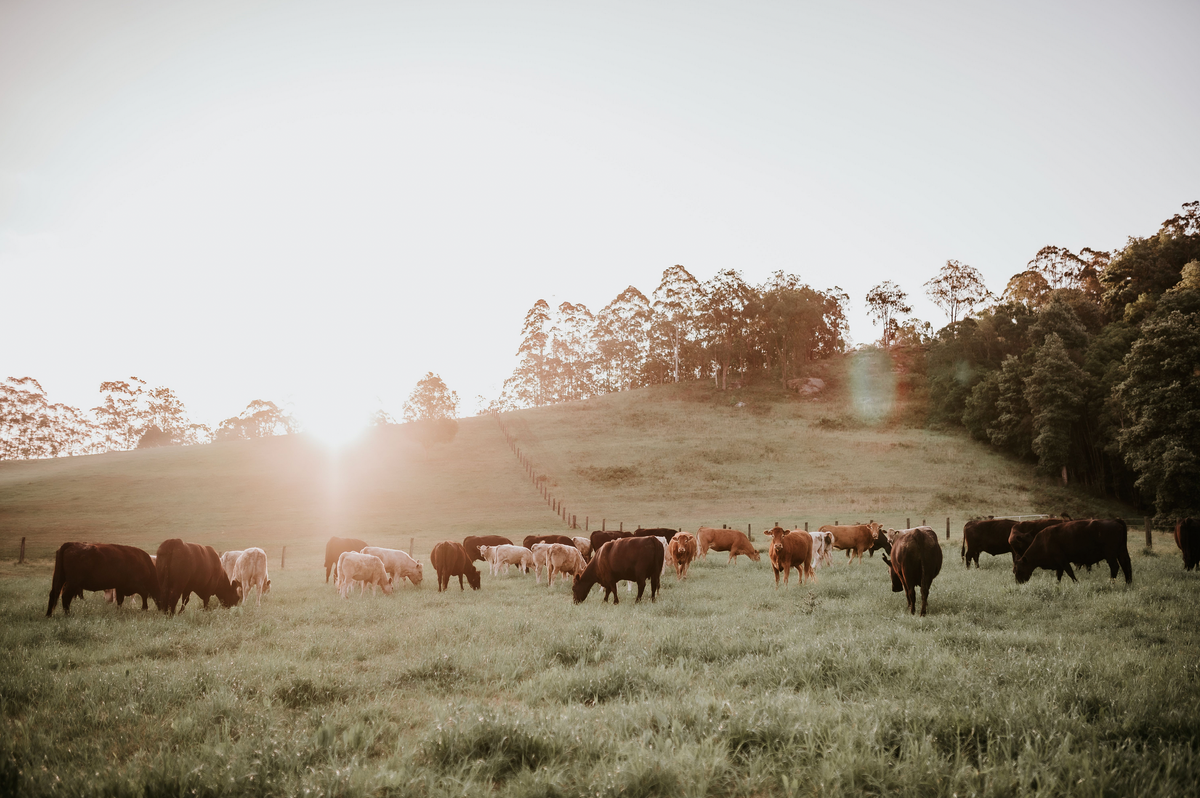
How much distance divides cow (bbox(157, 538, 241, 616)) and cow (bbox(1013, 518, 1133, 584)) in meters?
20.4

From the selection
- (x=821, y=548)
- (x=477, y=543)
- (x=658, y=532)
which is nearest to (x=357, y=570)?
(x=477, y=543)

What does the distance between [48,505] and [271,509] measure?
17.7 meters

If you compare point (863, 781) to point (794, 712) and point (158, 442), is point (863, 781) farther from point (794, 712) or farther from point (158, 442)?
point (158, 442)

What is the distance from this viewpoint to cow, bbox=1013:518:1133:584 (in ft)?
47.0

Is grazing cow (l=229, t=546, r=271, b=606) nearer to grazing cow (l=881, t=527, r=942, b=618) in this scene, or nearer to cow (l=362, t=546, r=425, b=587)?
cow (l=362, t=546, r=425, b=587)

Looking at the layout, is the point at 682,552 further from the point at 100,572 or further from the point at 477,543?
the point at 100,572

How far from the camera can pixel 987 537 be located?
62.2 ft

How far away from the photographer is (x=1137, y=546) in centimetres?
2280

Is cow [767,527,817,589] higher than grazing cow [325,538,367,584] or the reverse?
higher

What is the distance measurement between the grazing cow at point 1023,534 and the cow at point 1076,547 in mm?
370

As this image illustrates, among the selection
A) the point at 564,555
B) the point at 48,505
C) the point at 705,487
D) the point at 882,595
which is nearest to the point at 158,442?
the point at 48,505

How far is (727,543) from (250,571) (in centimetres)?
1632

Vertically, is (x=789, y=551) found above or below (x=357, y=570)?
above

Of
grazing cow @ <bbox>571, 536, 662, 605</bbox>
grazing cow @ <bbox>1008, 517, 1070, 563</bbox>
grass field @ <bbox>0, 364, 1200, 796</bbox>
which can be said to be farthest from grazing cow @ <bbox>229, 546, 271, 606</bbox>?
grazing cow @ <bbox>1008, 517, 1070, 563</bbox>
